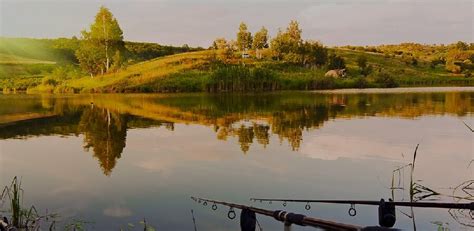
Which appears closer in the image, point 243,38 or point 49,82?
point 49,82

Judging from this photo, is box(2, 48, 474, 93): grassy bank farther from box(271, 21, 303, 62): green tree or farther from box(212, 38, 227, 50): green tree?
box(212, 38, 227, 50): green tree

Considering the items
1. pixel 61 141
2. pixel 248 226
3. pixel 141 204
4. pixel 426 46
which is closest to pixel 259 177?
pixel 141 204

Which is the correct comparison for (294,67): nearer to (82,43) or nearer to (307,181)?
(82,43)

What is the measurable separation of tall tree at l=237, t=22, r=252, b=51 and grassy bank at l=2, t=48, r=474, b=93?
6.09 meters

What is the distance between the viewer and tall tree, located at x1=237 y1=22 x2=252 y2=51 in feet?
287

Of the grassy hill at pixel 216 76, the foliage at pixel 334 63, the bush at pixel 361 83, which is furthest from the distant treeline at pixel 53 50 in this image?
the bush at pixel 361 83

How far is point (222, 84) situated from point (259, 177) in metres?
49.9

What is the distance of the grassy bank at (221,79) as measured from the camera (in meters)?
63.5

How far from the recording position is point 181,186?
39.8 feet

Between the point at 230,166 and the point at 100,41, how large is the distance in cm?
6165

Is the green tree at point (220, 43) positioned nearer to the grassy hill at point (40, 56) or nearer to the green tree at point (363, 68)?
the grassy hill at point (40, 56)

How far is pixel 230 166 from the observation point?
1452 cm

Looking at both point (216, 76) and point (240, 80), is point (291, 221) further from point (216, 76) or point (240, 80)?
point (216, 76)

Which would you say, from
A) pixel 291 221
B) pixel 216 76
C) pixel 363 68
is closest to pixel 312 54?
pixel 363 68
